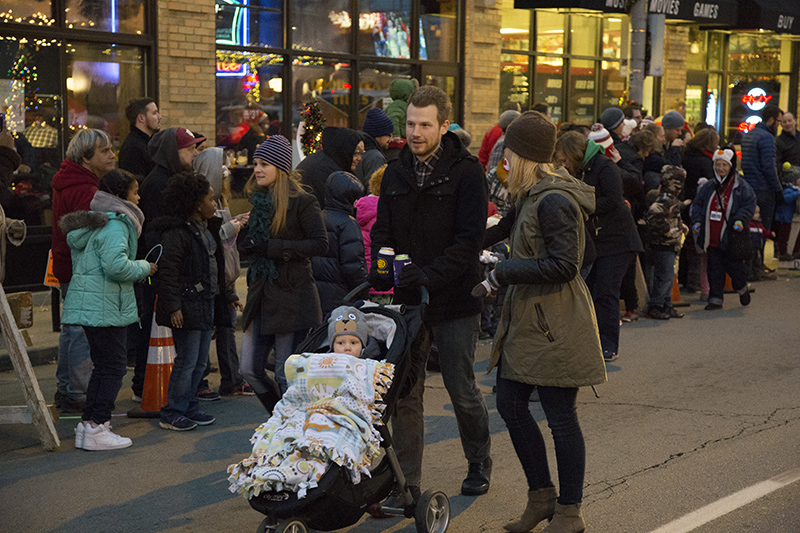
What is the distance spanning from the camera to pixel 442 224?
5223 millimetres

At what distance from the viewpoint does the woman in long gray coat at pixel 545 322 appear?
481 cm

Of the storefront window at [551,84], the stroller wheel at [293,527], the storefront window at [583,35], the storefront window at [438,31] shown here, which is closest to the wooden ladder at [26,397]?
the stroller wheel at [293,527]

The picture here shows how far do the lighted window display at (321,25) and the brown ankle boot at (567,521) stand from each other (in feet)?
35.0

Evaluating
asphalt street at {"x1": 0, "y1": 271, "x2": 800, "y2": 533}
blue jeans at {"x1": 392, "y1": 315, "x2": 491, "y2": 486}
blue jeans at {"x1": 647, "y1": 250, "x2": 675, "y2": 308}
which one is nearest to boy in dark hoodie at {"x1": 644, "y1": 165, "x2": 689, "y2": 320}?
blue jeans at {"x1": 647, "y1": 250, "x2": 675, "y2": 308}

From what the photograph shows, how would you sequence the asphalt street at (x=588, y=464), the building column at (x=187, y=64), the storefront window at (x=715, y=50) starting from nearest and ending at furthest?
the asphalt street at (x=588, y=464), the building column at (x=187, y=64), the storefront window at (x=715, y=50)

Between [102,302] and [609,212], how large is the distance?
15.2 feet

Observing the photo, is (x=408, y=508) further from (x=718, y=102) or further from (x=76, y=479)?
(x=718, y=102)

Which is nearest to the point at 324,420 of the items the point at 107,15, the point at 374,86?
the point at 107,15

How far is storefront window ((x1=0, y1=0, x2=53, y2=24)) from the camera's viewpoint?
11109mm

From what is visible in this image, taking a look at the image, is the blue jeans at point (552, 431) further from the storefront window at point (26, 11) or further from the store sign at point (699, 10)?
the store sign at point (699, 10)

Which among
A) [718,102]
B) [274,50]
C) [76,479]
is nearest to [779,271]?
[274,50]

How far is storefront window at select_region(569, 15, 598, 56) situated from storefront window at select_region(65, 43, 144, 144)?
32.6 ft

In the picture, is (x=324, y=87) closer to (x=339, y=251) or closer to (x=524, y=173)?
(x=339, y=251)

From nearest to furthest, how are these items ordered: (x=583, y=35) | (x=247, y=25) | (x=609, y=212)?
(x=609, y=212) → (x=247, y=25) → (x=583, y=35)
